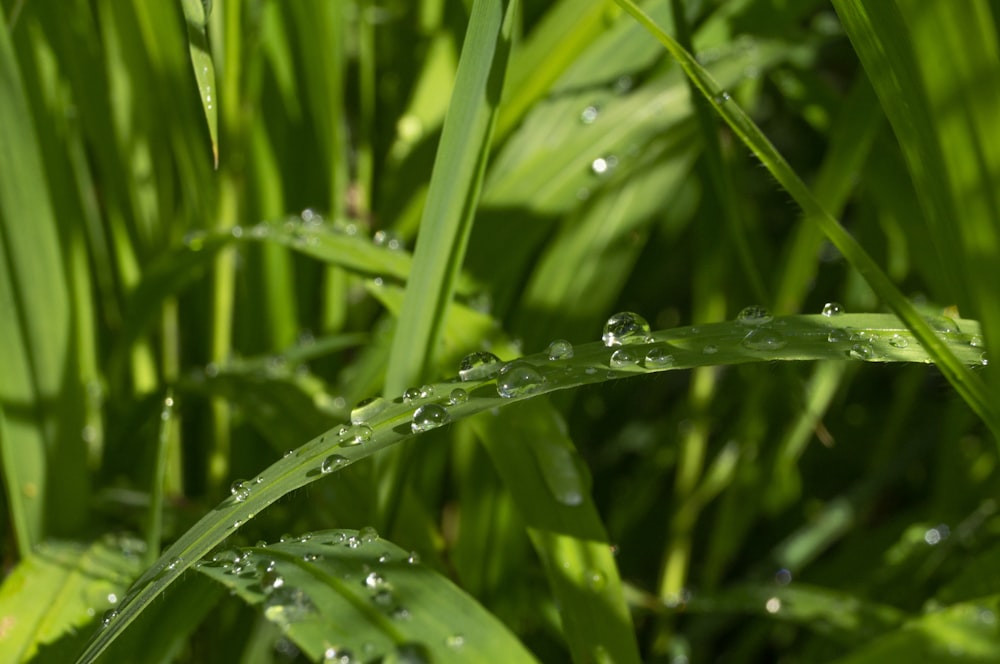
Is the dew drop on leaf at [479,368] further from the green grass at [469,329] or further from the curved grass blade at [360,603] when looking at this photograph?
the curved grass blade at [360,603]

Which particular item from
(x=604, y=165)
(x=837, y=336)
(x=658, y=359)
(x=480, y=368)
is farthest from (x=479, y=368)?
(x=604, y=165)

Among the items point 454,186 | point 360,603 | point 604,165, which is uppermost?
point 604,165

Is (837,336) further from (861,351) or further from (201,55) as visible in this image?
(201,55)

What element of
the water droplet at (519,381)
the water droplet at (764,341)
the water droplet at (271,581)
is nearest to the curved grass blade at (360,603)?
the water droplet at (271,581)

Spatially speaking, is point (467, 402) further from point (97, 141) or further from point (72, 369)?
point (97, 141)

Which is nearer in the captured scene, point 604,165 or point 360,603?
point 360,603

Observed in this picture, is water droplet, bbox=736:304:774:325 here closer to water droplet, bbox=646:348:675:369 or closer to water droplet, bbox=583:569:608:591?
water droplet, bbox=646:348:675:369
